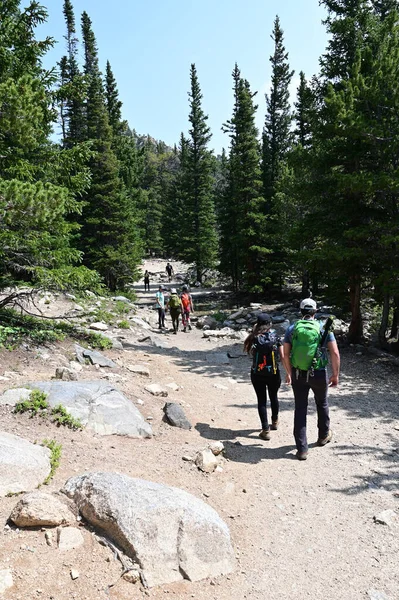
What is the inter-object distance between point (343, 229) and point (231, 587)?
35.1ft

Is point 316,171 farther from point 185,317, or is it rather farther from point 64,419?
point 64,419

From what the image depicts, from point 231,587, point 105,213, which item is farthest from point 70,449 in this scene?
point 105,213

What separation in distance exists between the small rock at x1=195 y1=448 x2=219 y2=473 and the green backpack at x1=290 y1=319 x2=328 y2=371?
1683 millimetres

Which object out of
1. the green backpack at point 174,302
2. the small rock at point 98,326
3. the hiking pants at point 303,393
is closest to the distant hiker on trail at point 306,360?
the hiking pants at point 303,393

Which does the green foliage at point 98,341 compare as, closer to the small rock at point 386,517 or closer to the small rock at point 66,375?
the small rock at point 66,375

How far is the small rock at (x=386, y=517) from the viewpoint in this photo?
13.6ft

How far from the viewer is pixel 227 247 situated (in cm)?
3284

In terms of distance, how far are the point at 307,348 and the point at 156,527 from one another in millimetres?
2934

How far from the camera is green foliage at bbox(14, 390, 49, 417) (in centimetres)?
534

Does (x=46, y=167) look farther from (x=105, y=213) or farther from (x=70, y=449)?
(x=105, y=213)

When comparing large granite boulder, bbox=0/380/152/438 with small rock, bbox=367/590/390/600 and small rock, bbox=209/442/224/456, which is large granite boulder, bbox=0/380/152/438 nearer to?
small rock, bbox=209/442/224/456

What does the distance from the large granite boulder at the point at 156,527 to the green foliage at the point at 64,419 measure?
154cm

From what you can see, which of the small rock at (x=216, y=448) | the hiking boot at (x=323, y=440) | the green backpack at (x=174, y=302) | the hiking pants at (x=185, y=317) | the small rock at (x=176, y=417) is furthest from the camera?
the hiking pants at (x=185, y=317)

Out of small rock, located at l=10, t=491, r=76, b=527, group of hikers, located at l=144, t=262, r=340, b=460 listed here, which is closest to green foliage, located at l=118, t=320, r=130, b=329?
group of hikers, located at l=144, t=262, r=340, b=460
